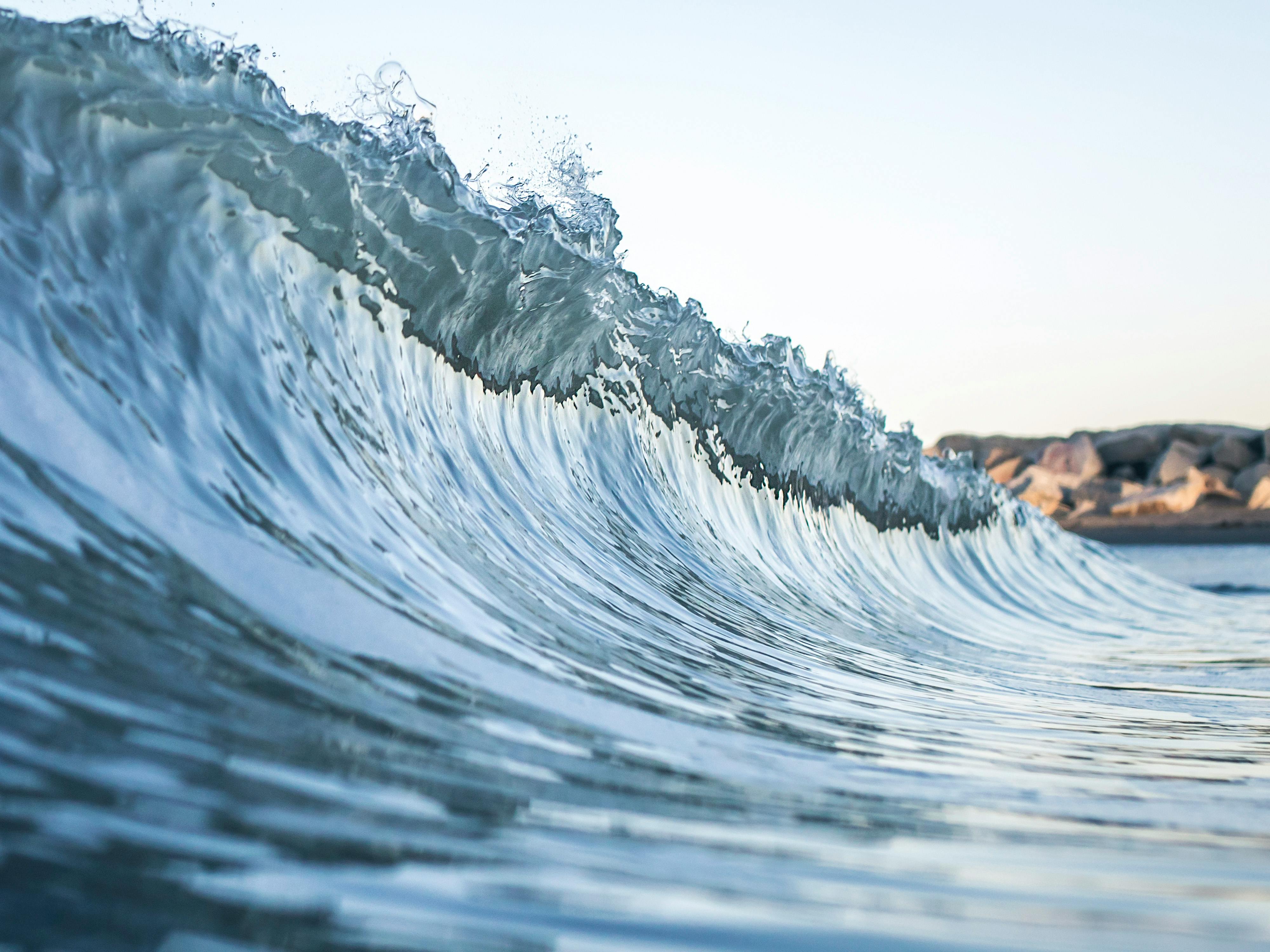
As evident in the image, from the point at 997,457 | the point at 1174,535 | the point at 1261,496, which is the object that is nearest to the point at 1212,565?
the point at 1174,535

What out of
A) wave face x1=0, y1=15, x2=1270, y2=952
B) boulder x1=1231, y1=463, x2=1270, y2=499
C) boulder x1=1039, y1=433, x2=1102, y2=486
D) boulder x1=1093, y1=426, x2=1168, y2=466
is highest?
boulder x1=1093, y1=426, x2=1168, y2=466

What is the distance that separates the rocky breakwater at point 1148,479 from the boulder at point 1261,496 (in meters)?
0.02

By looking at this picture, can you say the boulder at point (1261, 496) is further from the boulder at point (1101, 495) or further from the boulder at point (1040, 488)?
the boulder at point (1040, 488)

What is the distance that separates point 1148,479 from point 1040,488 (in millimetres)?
2243

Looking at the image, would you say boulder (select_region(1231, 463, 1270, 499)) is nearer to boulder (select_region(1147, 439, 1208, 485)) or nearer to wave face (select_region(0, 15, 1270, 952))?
boulder (select_region(1147, 439, 1208, 485))

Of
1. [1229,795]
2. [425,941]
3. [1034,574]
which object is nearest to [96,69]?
[425,941]

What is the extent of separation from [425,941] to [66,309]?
4.01ft

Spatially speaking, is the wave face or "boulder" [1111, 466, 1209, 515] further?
"boulder" [1111, 466, 1209, 515]

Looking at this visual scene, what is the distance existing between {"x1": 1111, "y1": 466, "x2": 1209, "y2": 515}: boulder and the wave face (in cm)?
1426

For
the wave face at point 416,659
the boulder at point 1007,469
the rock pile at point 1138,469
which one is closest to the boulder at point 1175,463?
the rock pile at point 1138,469

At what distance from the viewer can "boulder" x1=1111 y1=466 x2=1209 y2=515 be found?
16391 mm

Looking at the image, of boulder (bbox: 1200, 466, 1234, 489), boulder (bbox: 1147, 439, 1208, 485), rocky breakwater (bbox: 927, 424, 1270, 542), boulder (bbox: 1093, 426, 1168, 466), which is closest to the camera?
rocky breakwater (bbox: 927, 424, 1270, 542)

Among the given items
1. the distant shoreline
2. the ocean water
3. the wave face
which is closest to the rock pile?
the distant shoreline

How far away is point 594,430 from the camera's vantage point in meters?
3.49
